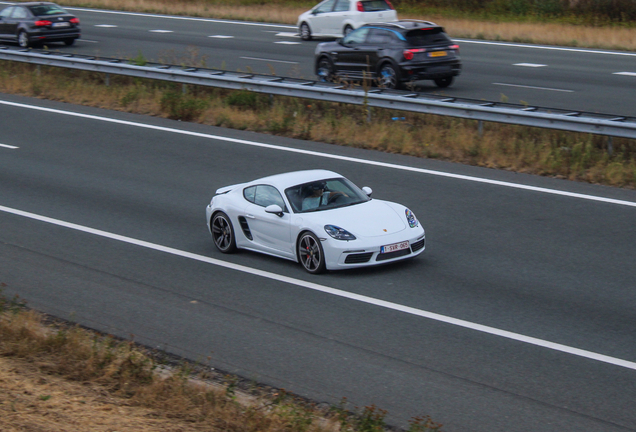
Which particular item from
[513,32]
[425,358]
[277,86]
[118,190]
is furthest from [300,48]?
[425,358]

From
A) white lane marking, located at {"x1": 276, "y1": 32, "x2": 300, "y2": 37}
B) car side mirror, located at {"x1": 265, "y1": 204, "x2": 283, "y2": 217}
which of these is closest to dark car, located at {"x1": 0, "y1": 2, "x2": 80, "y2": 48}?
white lane marking, located at {"x1": 276, "y1": 32, "x2": 300, "y2": 37}

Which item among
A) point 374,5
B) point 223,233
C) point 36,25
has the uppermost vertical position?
point 374,5

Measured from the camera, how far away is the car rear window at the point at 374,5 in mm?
32125

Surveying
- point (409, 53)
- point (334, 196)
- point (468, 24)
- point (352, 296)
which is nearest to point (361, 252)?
point (352, 296)

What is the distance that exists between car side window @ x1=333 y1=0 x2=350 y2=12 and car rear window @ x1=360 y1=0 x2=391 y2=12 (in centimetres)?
67

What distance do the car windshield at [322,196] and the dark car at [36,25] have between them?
2372 cm

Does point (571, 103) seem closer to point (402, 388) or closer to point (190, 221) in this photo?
point (190, 221)

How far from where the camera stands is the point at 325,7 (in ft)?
110

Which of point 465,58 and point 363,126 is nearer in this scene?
point 363,126

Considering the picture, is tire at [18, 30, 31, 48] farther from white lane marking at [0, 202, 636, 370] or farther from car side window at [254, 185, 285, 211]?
car side window at [254, 185, 285, 211]

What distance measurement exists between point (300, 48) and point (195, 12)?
49.6 feet

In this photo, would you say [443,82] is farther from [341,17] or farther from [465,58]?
[341,17]

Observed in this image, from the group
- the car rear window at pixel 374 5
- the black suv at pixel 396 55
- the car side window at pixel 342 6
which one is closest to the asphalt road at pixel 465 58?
the black suv at pixel 396 55

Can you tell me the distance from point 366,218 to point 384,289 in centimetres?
113
